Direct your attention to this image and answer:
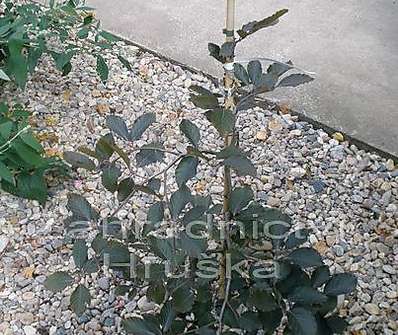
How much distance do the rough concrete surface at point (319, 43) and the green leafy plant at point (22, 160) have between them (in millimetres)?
908

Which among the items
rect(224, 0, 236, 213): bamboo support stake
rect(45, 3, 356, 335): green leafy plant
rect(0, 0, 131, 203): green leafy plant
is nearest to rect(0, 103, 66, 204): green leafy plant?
rect(0, 0, 131, 203): green leafy plant

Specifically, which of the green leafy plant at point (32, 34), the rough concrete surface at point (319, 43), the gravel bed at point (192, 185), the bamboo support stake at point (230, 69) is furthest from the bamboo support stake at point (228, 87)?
the rough concrete surface at point (319, 43)

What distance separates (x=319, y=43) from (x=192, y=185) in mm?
971

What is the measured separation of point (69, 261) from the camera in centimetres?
197

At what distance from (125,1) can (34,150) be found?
1.42 metres

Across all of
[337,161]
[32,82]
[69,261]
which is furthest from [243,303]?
[32,82]

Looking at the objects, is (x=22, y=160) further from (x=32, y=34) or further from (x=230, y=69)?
(x=230, y=69)

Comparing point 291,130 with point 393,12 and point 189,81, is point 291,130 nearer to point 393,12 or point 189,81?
point 189,81

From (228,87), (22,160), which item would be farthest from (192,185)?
(228,87)

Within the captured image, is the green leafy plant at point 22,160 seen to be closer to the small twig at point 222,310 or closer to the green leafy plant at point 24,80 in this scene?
the green leafy plant at point 24,80

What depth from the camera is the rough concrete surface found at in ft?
8.13

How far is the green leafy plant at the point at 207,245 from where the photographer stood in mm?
1207

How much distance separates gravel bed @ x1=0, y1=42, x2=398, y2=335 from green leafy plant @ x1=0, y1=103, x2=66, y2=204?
96 mm

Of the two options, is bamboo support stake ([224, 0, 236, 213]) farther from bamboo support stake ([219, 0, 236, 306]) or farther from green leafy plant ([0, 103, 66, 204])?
green leafy plant ([0, 103, 66, 204])
